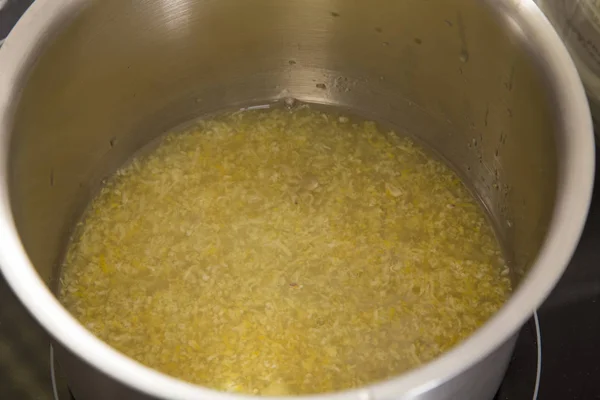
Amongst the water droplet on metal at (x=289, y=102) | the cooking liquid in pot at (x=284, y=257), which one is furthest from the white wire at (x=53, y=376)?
the water droplet on metal at (x=289, y=102)

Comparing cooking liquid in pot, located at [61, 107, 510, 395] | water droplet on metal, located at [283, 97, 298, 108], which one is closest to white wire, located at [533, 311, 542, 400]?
cooking liquid in pot, located at [61, 107, 510, 395]

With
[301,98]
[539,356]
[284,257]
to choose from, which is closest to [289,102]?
[301,98]

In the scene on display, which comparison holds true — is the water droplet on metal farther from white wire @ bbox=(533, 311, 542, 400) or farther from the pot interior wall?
white wire @ bbox=(533, 311, 542, 400)

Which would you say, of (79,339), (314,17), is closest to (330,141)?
(314,17)

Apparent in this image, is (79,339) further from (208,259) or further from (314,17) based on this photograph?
(314,17)

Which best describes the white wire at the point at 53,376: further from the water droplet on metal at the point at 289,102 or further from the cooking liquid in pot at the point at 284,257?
the water droplet on metal at the point at 289,102

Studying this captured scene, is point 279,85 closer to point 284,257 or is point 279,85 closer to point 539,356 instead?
point 284,257

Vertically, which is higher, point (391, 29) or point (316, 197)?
point (391, 29)
